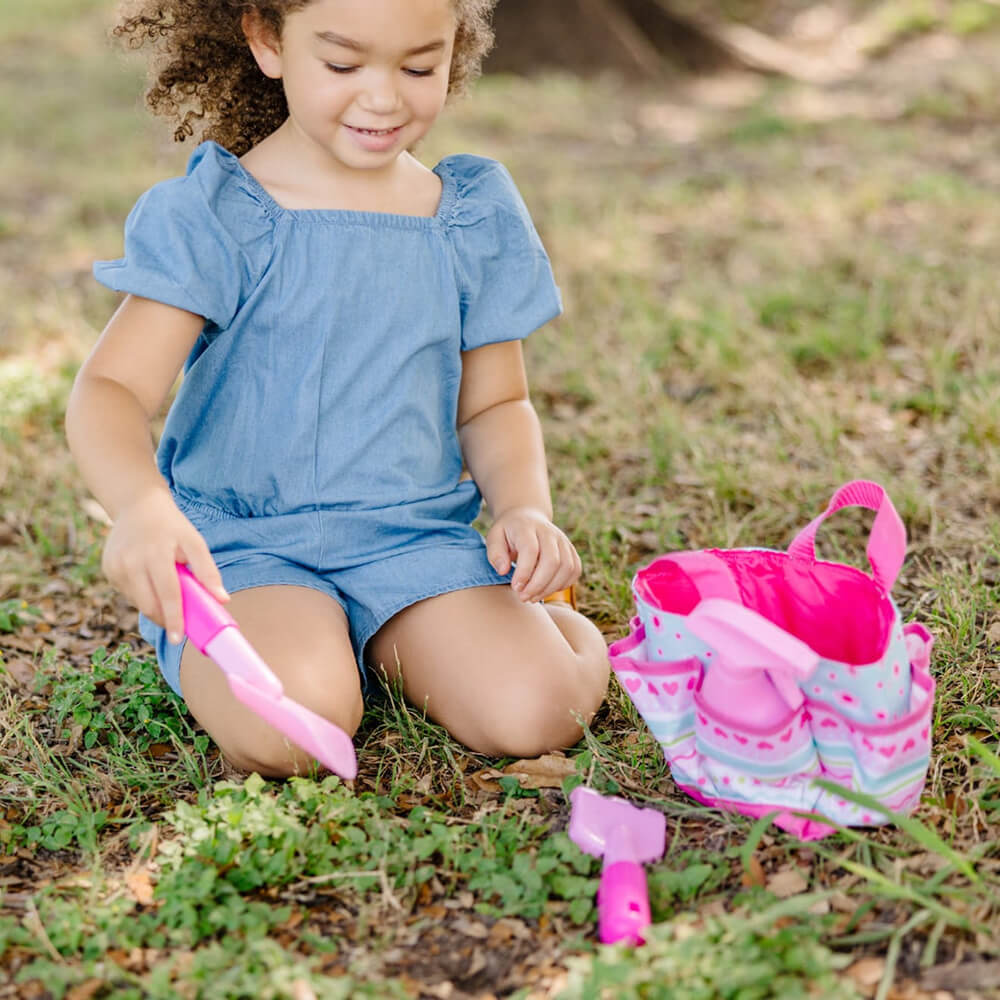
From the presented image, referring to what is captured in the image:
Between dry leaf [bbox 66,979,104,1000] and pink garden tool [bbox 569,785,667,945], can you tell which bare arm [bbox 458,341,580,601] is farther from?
dry leaf [bbox 66,979,104,1000]

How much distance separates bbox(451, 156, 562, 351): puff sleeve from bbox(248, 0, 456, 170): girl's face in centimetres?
21

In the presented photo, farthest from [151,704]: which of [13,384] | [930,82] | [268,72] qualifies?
[930,82]

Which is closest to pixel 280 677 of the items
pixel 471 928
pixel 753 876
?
pixel 471 928

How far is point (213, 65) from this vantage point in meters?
2.11

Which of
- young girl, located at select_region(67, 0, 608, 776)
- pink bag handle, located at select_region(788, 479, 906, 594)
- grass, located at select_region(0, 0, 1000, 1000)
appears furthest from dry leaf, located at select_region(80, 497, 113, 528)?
pink bag handle, located at select_region(788, 479, 906, 594)

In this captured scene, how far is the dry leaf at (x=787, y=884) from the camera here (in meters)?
1.58

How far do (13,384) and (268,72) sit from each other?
5.64ft

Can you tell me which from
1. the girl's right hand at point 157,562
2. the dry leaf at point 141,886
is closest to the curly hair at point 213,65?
the girl's right hand at point 157,562

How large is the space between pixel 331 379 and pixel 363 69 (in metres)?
0.48

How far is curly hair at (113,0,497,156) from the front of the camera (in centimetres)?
205

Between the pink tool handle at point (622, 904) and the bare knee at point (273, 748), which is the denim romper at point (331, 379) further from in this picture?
the pink tool handle at point (622, 904)

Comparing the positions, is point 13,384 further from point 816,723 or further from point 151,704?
point 816,723

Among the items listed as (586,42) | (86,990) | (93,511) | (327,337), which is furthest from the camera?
(586,42)

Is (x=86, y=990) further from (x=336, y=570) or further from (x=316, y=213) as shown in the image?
(x=316, y=213)
